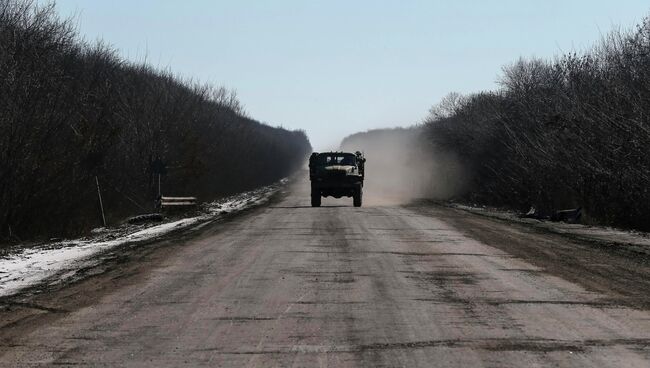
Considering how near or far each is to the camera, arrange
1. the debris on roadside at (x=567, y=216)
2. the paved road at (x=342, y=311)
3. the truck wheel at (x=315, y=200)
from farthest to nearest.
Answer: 1. the truck wheel at (x=315, y=200)
2. the debris on roadside at (x=567, y=216)
3. the paved road at (x=342, y=311)

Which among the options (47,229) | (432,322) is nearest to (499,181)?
(47,229)

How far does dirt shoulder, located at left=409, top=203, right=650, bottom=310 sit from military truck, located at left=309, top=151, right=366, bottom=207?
1179 cm

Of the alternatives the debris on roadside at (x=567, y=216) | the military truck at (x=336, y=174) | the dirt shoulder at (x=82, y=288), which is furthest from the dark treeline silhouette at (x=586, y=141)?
the dirt shoulder at (x=82, y=288)

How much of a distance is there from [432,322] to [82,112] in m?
22.3

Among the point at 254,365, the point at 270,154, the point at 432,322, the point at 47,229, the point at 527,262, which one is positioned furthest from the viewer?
the point at 270,154

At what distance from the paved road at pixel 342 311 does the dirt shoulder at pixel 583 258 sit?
74 millimetres

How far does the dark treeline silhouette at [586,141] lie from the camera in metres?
23.8

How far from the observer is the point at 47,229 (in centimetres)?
2194

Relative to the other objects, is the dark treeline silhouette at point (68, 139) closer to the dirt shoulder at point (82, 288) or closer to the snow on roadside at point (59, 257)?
the snow on roadside at point (59, 257)

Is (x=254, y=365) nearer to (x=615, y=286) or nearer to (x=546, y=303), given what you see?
(x=546, y=303)

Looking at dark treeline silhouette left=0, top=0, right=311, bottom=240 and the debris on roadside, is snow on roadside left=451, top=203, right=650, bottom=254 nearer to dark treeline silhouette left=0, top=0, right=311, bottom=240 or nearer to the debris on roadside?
the debris on roadside

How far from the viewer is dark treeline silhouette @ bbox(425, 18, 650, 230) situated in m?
23.8

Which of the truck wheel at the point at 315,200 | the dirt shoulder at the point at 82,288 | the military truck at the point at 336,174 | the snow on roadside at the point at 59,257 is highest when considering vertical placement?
the military truck at the point at 336,174

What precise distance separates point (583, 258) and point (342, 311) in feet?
26.1
